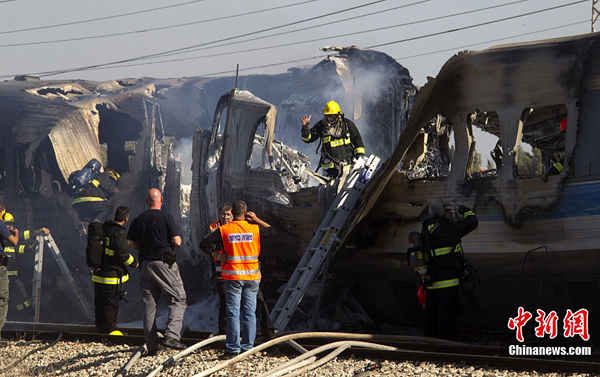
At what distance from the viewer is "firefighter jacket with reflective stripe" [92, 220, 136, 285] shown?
7762 millimetres

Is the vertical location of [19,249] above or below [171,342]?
above

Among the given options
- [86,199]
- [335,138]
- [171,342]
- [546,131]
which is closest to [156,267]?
[171,342]

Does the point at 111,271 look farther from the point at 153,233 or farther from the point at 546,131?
the point at 546,131

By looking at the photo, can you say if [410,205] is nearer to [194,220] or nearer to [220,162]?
[220,162]

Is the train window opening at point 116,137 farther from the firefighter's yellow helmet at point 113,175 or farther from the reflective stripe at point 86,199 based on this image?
the reflective stripe at point 86,199

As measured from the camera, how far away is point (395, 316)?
30.3 feet

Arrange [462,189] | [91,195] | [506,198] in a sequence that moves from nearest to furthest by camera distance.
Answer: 1. [506,198]
2. [462,189]
3. [91,195]

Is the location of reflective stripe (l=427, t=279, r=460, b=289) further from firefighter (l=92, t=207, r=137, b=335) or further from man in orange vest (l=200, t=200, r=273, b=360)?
firefighter (l=92, t=207, r=137, b=335)

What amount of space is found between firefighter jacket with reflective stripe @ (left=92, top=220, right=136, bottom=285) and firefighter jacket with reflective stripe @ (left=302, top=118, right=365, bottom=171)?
125 inches

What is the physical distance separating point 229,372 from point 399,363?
4.81 feet

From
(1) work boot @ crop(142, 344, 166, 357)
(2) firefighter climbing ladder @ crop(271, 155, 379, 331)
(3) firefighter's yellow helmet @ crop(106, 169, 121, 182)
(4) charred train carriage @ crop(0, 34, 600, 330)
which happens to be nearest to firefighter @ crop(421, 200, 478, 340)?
(4) charred train carriage @ crop(0, 34, 600, 330)

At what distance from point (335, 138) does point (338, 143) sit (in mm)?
85

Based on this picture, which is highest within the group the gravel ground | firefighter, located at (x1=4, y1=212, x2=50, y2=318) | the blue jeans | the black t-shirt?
the black t-shirt

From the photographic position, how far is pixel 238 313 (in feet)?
20.4
